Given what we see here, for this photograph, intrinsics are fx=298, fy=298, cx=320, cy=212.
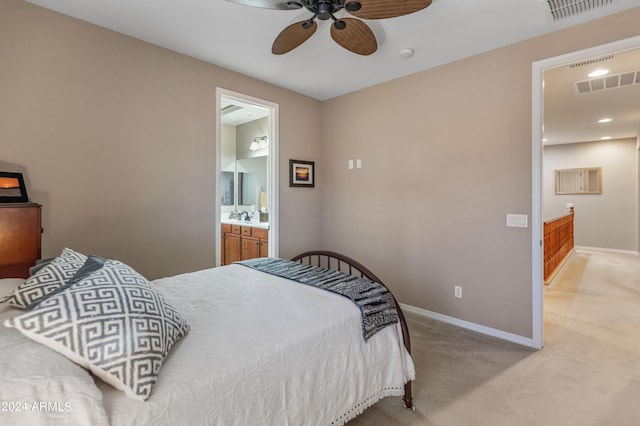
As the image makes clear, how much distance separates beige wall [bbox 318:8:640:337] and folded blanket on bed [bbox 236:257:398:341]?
59.4 inches

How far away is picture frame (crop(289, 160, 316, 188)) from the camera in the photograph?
3898 mm

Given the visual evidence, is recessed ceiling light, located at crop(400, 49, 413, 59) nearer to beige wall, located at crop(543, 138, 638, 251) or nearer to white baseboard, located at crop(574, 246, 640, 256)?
beige wall, located at crop(543, 138, 638, 251)

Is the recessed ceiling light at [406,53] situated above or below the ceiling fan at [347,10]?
above

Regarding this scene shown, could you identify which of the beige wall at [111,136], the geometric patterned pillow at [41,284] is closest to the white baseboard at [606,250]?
the beige wall at [111,136]

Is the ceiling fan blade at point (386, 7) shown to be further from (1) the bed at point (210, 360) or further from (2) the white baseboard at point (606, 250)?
(2) the white baseboard at point (606, 250)

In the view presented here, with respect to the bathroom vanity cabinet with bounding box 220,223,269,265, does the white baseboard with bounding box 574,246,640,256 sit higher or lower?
lower

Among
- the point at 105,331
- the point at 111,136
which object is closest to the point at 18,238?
the point at 111,136

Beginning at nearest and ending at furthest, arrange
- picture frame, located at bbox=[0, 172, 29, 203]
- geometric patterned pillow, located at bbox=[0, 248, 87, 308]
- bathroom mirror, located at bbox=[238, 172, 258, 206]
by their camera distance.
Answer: geometric patterned pillow, located at bbox=[0, 248, 87, 308] < picture frame, located at bbox=[0, 172, 29, 203] < bathroom mirror, located at bbox=[238, 172, 258, 206]

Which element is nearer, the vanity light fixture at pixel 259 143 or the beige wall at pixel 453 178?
the beige wall at pixel 453 178

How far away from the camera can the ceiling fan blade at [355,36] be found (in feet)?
6.26

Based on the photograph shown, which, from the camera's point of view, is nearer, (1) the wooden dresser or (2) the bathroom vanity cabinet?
(1) the wooden dresser

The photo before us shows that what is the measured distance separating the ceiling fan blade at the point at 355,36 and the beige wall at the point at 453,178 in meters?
1.30

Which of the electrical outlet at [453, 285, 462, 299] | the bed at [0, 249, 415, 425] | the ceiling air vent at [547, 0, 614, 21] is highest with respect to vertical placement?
the ceiling air vent at [547, 0, 614, 21]

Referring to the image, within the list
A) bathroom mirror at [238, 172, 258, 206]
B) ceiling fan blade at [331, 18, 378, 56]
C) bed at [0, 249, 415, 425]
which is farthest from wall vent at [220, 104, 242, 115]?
bed at [0, 249, 415, 425]
